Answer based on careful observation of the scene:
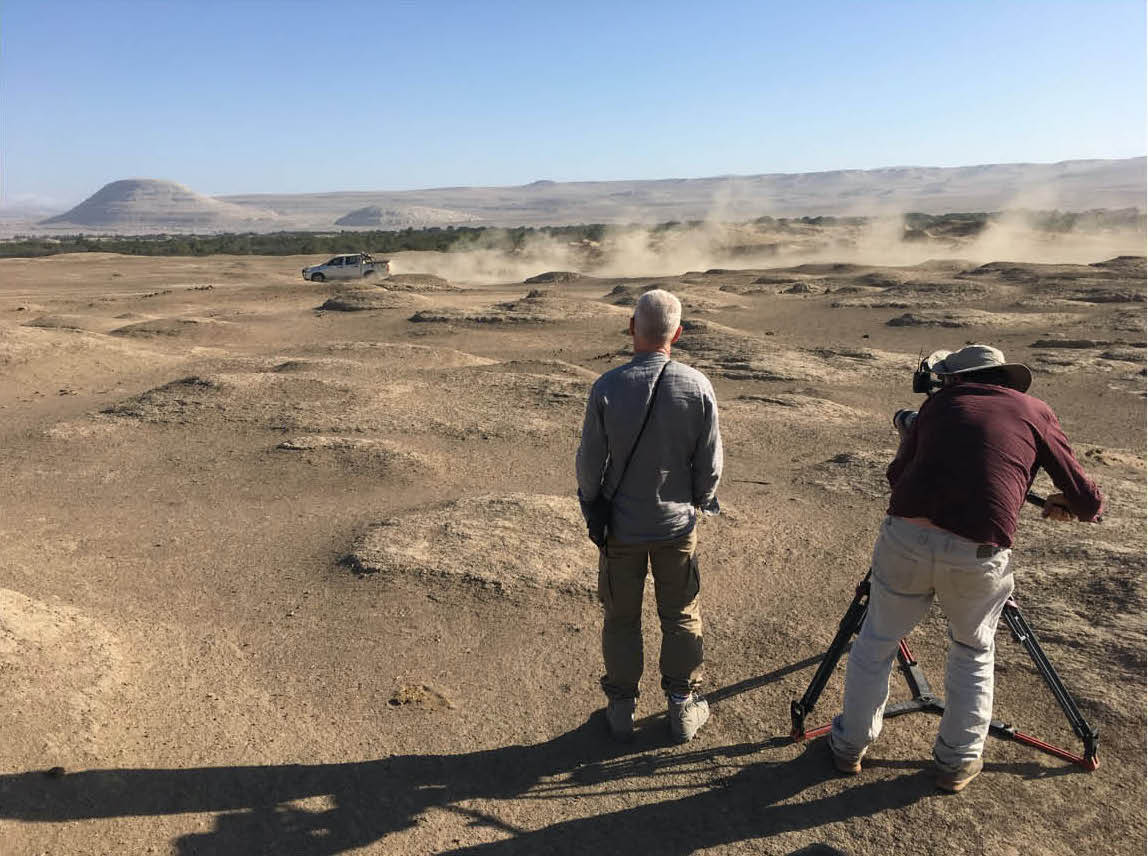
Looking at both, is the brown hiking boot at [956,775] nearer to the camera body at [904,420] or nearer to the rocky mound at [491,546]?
the camera body at [904,420]

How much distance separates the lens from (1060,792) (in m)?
4.32

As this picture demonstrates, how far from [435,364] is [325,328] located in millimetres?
7942

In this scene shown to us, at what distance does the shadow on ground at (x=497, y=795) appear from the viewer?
402 cm

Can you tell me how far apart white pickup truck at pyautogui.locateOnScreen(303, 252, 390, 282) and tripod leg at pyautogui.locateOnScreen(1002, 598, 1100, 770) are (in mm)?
37388

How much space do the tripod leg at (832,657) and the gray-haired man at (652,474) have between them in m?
0.63

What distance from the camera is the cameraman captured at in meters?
3.71

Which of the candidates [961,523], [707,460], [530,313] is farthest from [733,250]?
[961,523]

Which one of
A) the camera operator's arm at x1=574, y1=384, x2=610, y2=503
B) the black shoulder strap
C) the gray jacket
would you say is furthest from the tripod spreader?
the camera operator's arm at x1=574, y1=384, x2=610, y2=503

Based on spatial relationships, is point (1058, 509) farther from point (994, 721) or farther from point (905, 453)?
point (994, 721)

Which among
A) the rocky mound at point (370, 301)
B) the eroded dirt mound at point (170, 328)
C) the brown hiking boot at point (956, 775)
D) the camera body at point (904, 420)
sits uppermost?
the rocky mound at point (370, 301)

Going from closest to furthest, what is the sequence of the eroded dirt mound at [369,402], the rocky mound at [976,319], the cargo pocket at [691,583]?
the cargo pocket at [691,583] < the eroded dirt mound at [369,402] < the rocky mound at [976,319]

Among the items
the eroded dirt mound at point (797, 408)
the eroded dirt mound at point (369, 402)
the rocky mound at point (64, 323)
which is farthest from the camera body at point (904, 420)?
the rocky mound at point (64, 323)

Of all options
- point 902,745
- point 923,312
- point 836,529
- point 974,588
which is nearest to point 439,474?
point 836,529

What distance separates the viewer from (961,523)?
3.70 metres
